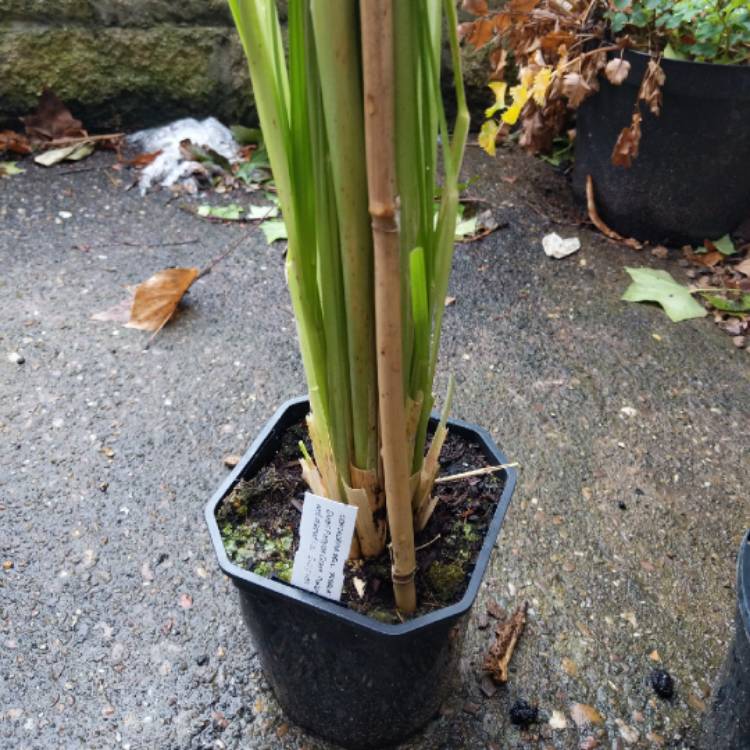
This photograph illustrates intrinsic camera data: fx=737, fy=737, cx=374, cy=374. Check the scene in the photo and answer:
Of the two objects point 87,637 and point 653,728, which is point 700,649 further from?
point 87,637

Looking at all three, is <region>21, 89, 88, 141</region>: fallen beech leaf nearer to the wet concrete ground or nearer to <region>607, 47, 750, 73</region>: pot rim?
the wet concrete ground

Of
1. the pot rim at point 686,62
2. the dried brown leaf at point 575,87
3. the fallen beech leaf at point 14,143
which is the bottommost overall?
the fallen beech leaf at point 14,143

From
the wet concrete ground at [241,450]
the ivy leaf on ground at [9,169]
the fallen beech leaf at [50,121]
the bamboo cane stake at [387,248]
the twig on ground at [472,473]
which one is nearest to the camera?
the bamboo cane stake at [387,248]

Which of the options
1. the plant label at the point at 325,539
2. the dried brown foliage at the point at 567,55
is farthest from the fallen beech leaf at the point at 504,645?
the dried brown foliage at the point at 567,55

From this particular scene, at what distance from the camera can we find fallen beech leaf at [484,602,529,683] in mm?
1053

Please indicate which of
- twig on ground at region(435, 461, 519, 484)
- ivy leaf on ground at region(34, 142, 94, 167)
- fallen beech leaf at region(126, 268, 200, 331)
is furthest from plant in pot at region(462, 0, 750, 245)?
ivy leaf on ground at region(34, 142, 94, 167)

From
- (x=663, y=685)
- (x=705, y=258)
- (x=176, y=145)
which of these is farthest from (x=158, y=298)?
(x=705, y=258)

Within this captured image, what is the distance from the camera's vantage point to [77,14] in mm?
2189

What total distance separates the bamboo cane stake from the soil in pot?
102 millimetres

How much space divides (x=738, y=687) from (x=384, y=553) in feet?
1.37

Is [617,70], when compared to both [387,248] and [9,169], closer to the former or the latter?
[387,248]

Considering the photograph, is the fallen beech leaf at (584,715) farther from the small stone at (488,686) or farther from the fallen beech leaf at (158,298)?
the fallen beech leaf at (158,298)

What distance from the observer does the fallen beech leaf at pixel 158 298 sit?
1699 mm

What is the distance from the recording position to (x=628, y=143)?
1715mm
